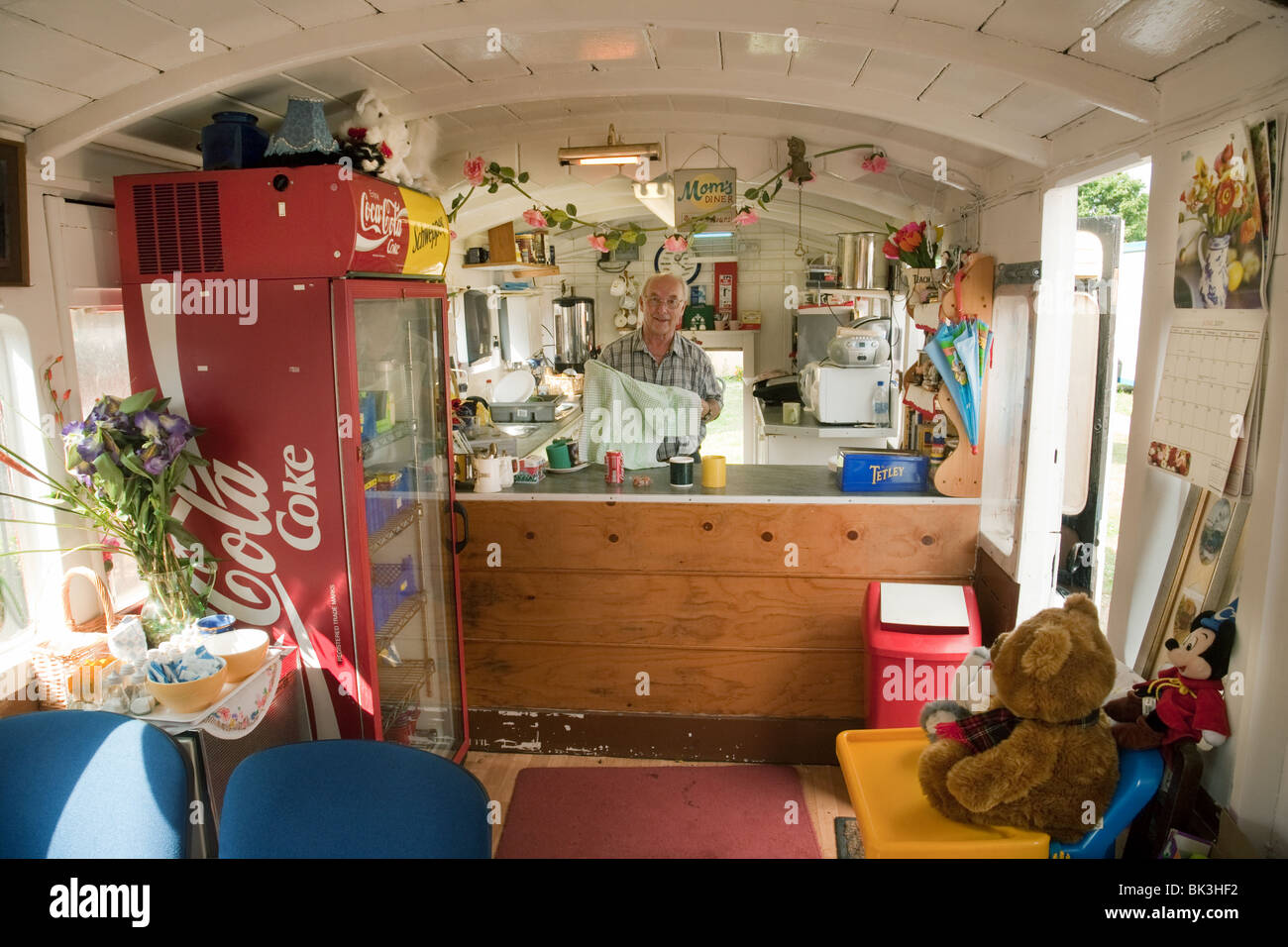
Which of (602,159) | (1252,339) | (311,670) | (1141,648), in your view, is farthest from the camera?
(602,159)

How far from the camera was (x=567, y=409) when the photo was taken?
768cm

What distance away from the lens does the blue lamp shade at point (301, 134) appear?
107 inches

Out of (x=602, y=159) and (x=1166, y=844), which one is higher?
(x=602, y=159)

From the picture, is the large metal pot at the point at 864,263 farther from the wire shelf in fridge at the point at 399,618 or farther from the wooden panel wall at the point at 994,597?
the wire shelf in fridge at the point at 399,618

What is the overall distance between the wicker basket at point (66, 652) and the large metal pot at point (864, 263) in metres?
5.19

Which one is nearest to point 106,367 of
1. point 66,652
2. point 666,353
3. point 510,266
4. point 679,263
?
point 66,652

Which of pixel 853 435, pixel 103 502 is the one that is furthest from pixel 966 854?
pixel 853 435

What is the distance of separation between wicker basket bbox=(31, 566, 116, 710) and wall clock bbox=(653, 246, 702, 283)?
792 cm

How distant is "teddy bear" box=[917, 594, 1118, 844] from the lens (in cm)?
182

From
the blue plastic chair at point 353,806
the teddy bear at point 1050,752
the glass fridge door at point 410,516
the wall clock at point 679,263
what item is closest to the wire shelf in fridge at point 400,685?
the glass fridge door at point 410,516

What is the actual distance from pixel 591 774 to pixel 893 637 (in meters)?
1.50

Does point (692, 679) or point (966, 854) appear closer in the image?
point (966, 854)

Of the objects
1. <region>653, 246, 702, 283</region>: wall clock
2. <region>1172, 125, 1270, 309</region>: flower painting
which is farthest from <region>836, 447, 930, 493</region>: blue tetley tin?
<region>653, 246, 702, 283</region>: wall clock

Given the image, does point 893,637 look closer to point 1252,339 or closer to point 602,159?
point 1252,339
